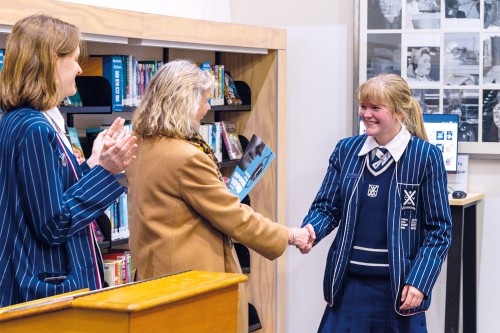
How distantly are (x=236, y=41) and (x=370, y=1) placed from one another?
3.81 ft

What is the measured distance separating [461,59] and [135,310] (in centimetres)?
427

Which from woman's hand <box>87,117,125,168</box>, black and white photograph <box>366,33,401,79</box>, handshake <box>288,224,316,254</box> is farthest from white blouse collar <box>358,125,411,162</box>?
black and white photograph <box>366,33,401,79</box>

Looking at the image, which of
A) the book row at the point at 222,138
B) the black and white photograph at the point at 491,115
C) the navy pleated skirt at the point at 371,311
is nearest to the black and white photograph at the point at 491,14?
the black and white photograph at the point at 491,115

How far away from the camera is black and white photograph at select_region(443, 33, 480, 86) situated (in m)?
5.46

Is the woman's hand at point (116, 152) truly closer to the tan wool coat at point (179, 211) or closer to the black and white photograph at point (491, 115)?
the tan wool coat at point (179, 211)

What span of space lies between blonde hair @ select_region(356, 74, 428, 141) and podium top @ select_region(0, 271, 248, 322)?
1714 mm

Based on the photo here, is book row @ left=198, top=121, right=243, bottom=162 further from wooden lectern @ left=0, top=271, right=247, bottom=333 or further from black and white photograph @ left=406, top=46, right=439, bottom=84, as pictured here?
wooden lectern @ left=0, top=271, right=247, bottom=333

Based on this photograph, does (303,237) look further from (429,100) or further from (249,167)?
(429,100)

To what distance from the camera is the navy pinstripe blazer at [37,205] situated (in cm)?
227

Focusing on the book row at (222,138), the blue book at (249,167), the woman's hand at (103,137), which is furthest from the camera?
the book row at (222,138)

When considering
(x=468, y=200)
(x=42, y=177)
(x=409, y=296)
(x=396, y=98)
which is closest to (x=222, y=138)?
(x=468, y=200)

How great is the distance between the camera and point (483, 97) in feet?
17.9

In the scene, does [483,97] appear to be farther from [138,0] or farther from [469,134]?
[138,0]

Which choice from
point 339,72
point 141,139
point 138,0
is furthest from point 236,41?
point 141,139
